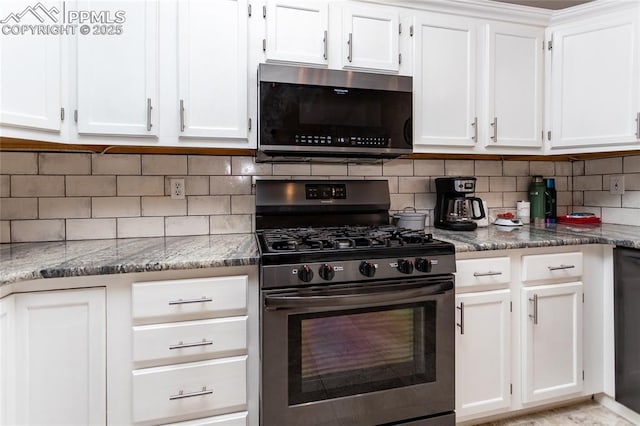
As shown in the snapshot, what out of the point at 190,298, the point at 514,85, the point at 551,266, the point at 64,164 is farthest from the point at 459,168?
the point at 64,164

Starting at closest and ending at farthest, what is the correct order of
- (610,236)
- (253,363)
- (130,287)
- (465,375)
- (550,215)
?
(130,287) → (253,363) → (465,375) → (610,236) → (550,215)

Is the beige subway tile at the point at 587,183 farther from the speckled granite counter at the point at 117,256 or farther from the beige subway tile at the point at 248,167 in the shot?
the speckled granite counter at the point at 117,256

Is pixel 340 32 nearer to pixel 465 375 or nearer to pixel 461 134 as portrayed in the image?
pixel 461 134

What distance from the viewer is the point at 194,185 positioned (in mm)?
1950

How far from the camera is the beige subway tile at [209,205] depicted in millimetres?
1951

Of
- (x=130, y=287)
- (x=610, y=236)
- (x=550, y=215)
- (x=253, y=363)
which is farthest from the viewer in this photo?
(x=550, y=215)

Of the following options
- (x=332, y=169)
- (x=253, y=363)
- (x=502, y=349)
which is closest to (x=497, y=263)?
(x=502, y=349)

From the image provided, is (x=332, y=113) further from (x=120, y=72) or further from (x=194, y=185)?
(x=120, y=72)

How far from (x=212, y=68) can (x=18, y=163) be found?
3.48 feet

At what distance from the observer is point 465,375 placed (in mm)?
1664

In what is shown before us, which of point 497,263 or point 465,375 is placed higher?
point 497,263

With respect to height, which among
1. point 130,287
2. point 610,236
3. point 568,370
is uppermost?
point 610,236

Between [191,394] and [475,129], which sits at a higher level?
[475,129]

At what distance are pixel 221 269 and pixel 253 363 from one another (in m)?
0.41
